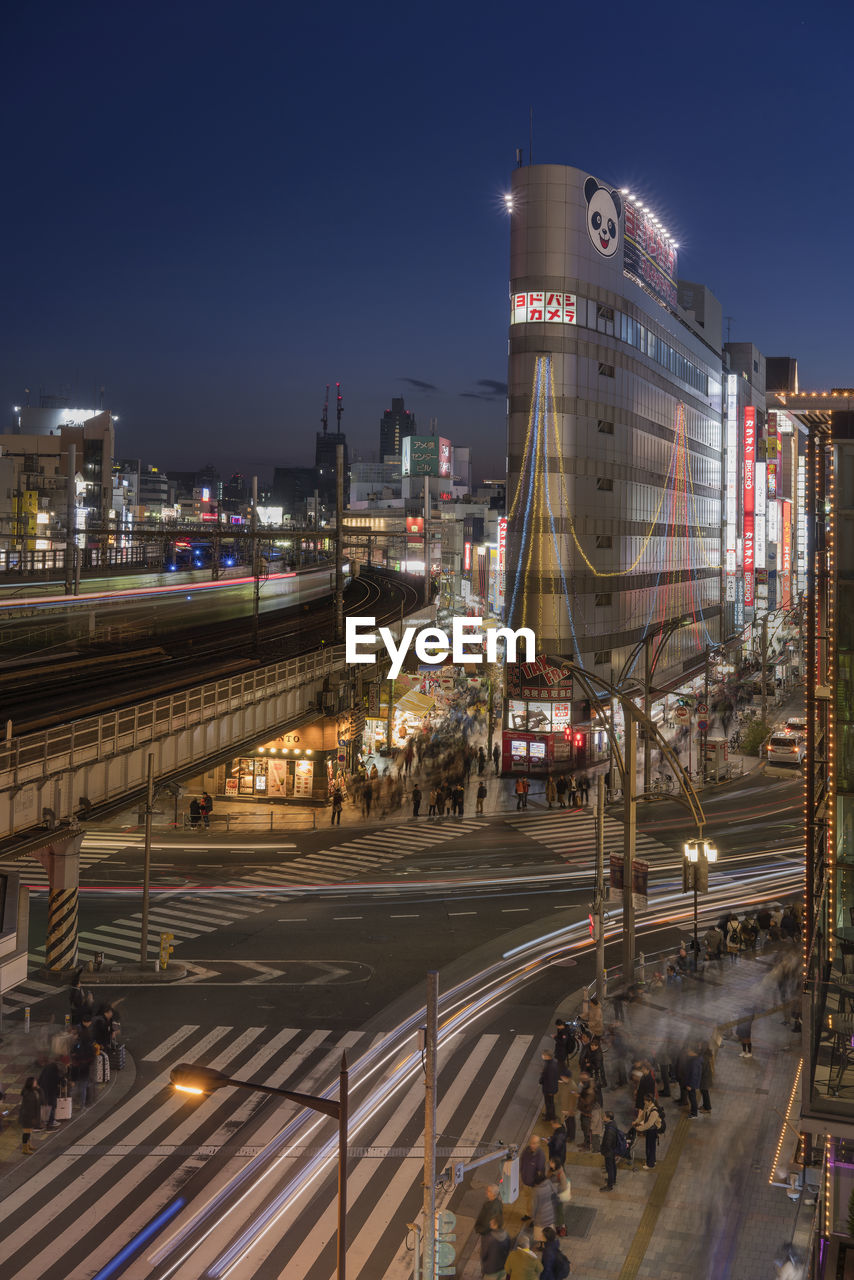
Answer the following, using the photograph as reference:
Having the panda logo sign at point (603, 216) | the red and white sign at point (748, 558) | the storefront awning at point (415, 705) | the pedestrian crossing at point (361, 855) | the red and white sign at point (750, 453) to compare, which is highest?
the panda logo sign at point (603, 216)

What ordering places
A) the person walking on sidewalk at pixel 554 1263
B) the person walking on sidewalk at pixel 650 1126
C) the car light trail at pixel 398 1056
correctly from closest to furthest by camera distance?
the person walking on sidewalk at pixel 554 1263
the car light trail at pixel 398 1056
the person walking on sidewalk at pixel 650 1126

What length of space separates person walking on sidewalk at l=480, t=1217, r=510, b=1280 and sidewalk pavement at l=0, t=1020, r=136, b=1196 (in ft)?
26.4

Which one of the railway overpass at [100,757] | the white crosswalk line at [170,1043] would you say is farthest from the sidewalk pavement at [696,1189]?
the railway overpass at [100,757]

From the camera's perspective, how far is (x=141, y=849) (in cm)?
4206

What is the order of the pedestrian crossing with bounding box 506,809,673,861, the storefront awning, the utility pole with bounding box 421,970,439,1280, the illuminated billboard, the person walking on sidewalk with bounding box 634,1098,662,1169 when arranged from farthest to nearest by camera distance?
the illuminated billboard, the storefront awning, the pedestrian crossing with bounding box 506,809,673,861, the person walking on sidewalk with bounding box 634,1098,662,1169, the utility pole with bounding box 421,970,439,1280

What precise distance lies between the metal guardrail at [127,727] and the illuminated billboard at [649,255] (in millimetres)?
39067

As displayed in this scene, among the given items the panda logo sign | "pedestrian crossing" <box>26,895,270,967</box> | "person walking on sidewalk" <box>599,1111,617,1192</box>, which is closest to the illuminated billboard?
the panda logo sign

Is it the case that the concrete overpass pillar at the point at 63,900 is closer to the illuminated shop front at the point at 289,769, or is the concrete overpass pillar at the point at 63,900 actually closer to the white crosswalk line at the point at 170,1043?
the white crosswalk line at the point at 170,1043

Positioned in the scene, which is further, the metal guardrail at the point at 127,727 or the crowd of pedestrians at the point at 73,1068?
the metal guardrail at the point at 127,727

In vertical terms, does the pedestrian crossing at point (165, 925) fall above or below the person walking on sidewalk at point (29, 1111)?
below

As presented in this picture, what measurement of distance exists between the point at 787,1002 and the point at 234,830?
998 inches

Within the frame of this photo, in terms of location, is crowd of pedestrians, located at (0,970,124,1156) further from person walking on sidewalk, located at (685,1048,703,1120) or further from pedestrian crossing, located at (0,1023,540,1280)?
person walking on sidewalk, located at (685,1048,703,1120)

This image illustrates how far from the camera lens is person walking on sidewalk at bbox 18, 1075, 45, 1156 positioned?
62.8 feet

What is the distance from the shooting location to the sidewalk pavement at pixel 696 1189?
15727mm
